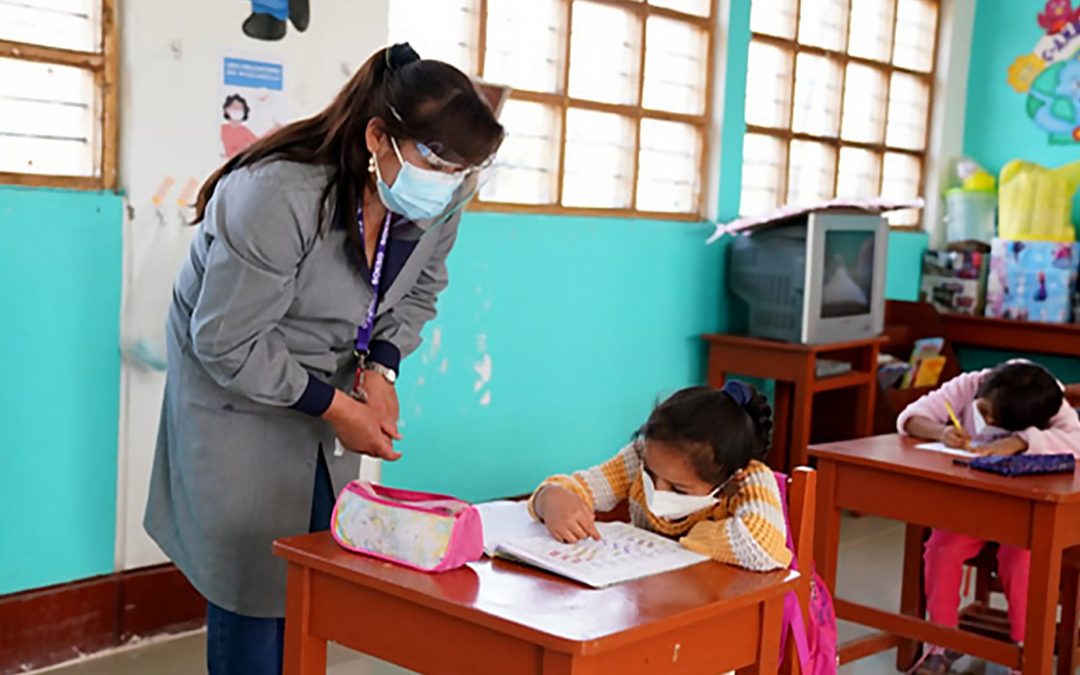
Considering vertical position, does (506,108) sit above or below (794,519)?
above

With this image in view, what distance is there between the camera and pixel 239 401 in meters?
2.14

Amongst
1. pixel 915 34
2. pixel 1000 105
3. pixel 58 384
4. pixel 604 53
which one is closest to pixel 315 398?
pixel 58 384

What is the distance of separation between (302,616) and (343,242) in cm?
61

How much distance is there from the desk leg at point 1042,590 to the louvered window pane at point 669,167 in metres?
2.39

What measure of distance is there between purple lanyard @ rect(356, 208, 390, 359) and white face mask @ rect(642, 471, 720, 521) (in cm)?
55

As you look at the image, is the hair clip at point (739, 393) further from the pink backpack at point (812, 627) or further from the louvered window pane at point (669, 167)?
the louvered window pane at point (669, 167)

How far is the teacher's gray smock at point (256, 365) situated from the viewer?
2.00 m

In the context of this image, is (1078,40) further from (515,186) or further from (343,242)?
(343,242)

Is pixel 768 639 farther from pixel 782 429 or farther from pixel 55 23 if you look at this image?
pixel 782 429

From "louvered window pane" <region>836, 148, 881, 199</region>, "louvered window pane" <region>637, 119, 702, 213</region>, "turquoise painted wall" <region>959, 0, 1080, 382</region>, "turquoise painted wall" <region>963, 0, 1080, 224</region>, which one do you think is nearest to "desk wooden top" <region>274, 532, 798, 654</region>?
"louvered window pane" <region>637, 119, 702, 213</region>

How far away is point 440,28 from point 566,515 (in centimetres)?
238

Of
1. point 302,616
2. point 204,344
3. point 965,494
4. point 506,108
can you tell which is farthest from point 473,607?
point 506,108

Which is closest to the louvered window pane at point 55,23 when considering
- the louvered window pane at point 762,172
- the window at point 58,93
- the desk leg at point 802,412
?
the window at point 58,93

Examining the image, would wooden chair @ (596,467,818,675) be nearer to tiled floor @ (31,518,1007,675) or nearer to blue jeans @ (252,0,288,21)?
tiled floor @ (31,518,1007,675)
